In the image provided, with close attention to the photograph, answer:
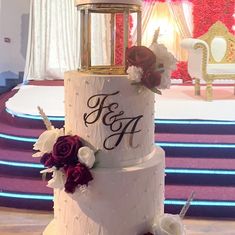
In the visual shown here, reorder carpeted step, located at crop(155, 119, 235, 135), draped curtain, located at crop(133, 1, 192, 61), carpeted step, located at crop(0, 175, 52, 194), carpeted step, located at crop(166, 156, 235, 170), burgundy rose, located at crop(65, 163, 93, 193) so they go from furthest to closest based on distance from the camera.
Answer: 1. draped curtain, located at crop(133, 1, 192, 61)
2. carpeted step, located at crop(155, 119, 235, 135)
3. carpeted step, located at crop(166, 156, 235, 170)
4. carpeted step, located at crop(0, 175, 52, 194)
5. burgundy rose, located at crop(65, 163, 93, 193)

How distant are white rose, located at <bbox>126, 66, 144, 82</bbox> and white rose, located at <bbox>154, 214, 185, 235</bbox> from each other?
1.53 ft

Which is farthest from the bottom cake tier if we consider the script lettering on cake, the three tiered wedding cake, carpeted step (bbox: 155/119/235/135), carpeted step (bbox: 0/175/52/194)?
carpeted step (bbox: 155/119/235/135)

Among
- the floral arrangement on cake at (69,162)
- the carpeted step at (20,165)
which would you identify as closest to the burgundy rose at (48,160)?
the floral arrangement on cake at (69,162)

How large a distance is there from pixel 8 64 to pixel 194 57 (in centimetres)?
364

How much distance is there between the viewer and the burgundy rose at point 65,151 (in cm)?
137

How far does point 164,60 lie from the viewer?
4.73ft

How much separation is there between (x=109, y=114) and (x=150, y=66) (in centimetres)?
20

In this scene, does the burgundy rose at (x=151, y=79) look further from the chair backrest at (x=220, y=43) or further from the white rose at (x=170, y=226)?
the chair backrest at (x=220, y=43)

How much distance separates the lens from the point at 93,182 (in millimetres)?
1438

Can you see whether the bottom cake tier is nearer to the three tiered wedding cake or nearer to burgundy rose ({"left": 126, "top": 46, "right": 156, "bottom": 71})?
the three tiered wedding cake

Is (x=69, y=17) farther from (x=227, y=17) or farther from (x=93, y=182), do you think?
(x=93, y=182)

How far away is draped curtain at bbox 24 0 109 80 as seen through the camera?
7.31m

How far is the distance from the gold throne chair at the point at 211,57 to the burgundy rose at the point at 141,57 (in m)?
3.63

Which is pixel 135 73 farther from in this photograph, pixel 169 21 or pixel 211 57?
pixel 169 21
